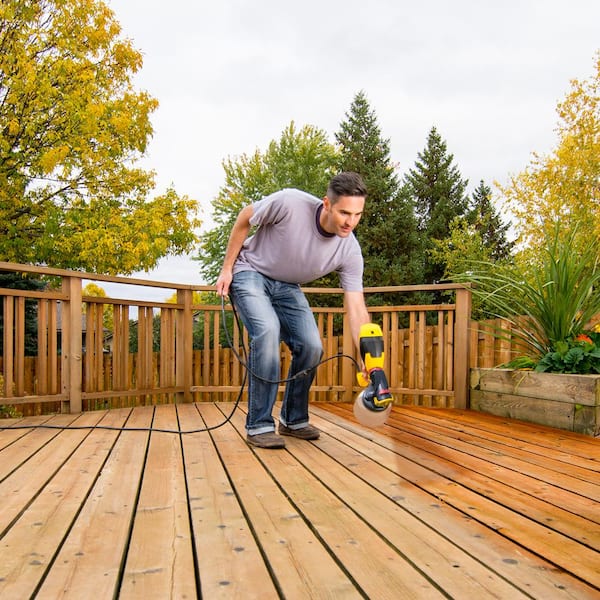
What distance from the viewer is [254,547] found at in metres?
1.29

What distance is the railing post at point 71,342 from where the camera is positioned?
3.53m

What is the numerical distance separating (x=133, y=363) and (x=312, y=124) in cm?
2137

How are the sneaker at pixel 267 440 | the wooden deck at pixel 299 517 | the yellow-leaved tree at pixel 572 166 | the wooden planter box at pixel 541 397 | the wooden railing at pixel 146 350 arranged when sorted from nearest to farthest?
the wooden deck at pixel 299 517 → the sneaker at pixel 267 440 → the wooden planter box at pixel 541 397 → the wooden railing at pixel 146 350 → the yellow-leaved tree at pixel 572 166

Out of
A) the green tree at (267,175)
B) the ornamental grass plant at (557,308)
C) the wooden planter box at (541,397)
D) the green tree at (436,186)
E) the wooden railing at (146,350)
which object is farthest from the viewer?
the green tree at (436,186)

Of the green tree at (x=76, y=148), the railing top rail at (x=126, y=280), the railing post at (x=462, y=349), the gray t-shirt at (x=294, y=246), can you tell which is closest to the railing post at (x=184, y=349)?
the railing top rail at (x=126, y=280)

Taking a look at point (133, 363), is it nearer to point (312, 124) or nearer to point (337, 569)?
point (337, 569)

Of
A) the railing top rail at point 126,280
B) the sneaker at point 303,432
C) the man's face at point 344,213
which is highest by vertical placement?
the man's face at point 344,213

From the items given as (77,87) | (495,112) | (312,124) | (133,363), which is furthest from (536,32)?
(312,124)

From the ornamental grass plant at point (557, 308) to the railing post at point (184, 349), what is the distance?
2.21m

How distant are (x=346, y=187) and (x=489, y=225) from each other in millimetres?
28394

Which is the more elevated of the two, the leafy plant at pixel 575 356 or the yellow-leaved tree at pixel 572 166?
the yellow-leaved tree at pixel 572 166

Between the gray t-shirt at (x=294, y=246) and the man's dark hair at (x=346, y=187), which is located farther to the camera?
the gray t-shirt at (x=294, y=246)

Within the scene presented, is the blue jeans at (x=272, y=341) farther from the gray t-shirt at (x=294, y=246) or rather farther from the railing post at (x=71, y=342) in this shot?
the railing post at (x=71, y=342)

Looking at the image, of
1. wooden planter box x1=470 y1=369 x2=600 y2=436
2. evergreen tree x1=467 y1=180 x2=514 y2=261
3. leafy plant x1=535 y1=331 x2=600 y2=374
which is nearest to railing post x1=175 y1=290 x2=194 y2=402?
wooden planter box x1=470 y1=369 x2=600 y2=436
